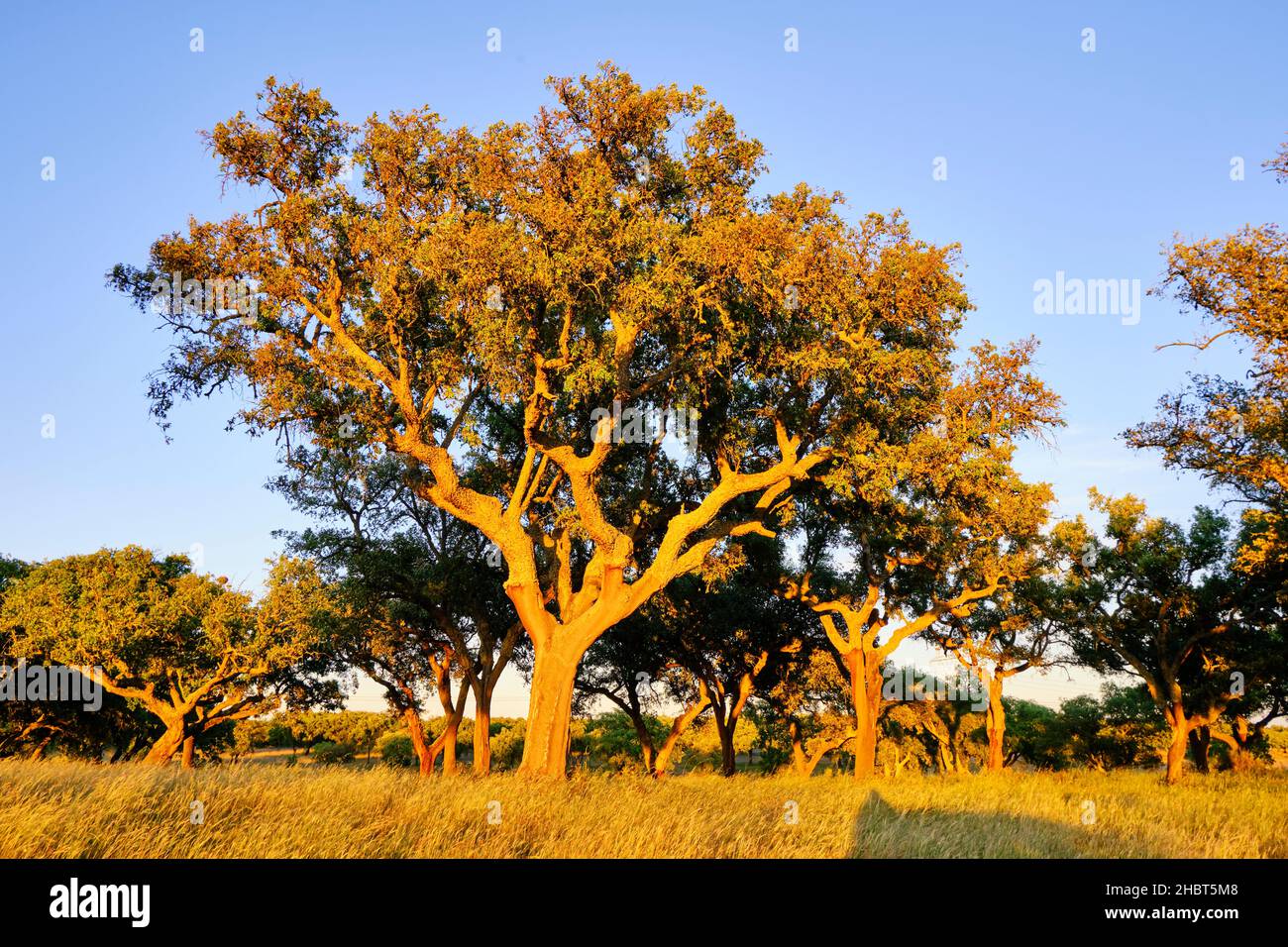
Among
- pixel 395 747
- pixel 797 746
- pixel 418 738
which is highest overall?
pixel 418 738

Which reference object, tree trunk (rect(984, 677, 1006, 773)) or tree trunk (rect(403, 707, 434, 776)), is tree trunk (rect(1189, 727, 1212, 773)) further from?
tree trunk (rect(403, 707, 434, 776))

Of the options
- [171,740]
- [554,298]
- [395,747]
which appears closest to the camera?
[554,298]

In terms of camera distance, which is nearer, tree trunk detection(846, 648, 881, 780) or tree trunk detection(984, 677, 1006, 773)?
tree trunk detection(846, 648, 881, 780)

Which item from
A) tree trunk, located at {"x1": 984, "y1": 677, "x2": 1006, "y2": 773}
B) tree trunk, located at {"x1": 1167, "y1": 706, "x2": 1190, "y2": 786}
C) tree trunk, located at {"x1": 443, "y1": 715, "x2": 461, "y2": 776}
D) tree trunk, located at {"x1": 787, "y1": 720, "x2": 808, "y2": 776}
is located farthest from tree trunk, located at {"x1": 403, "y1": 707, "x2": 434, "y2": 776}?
tree trunk, located at {"x1": 1167, "y1": 706, "x2": 1190, "y2": 786}

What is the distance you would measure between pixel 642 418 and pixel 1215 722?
3576cm

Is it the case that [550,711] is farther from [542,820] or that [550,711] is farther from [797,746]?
[797,746]

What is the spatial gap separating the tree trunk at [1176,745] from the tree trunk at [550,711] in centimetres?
2245

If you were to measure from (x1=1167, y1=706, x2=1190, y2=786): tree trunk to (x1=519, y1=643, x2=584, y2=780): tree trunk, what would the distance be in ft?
73.7

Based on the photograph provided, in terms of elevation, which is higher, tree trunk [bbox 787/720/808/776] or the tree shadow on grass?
the tree shadow on grass

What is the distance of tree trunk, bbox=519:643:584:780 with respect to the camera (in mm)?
16547

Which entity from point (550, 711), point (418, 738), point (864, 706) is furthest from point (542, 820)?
point (418, 738)

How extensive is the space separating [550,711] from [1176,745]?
26.7 metres

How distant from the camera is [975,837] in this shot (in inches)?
464

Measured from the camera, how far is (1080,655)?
3669 centimetres
